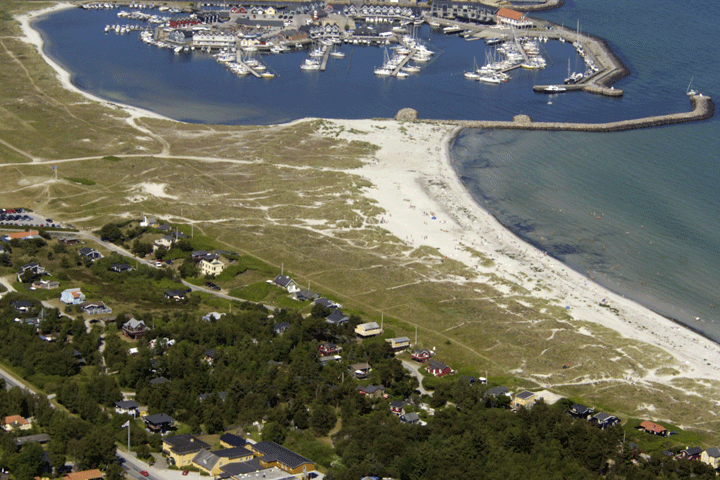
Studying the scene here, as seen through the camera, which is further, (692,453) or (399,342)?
(399,342)

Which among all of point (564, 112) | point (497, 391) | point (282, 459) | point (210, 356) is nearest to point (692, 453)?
point (497, 391)

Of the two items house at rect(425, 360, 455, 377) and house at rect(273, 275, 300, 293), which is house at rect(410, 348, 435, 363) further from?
house at rect(273, 275, 300, 293)

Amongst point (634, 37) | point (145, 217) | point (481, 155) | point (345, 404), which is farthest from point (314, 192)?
point (634, 37)

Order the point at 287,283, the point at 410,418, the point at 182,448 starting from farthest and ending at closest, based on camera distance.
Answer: the point at 287,283 → the point at 410,418 → the point at 182,448

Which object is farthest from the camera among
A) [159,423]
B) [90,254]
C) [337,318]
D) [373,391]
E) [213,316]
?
[90,254]

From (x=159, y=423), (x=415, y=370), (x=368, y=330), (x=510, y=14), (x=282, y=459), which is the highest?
(x=510, y=14)

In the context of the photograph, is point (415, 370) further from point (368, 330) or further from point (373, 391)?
point (368, 330)

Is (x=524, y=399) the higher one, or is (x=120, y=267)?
(x=120, y=267)
